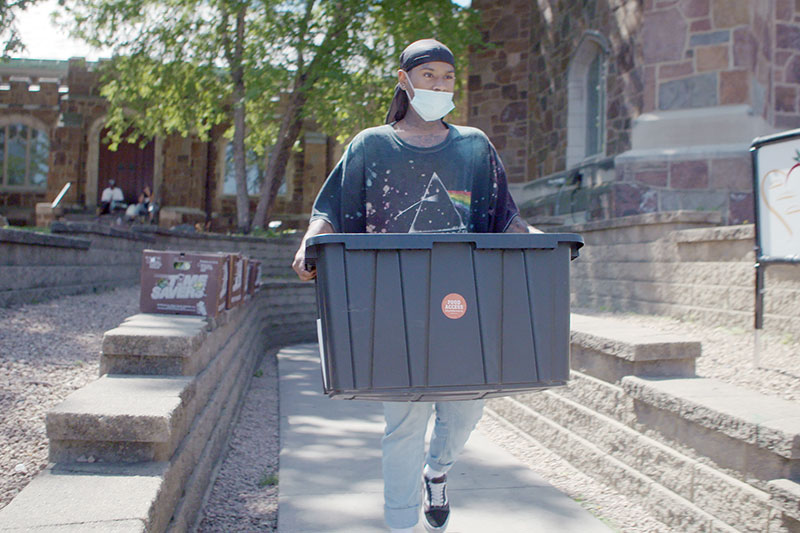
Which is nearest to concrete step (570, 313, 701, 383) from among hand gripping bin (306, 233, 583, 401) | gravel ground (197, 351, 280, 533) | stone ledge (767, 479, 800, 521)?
stone ledge (767, 479, 800, 521)

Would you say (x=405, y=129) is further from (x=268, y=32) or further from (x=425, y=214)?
(x=268, y=32)

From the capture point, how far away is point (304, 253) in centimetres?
239

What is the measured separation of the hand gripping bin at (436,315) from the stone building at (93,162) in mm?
22779

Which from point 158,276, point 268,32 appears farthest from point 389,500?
point 268,32

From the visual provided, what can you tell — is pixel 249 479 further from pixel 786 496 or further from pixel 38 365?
pixel 786 496

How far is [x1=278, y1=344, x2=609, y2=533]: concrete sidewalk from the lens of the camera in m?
3.47

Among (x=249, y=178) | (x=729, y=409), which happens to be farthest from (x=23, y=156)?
(x=729, y=409)

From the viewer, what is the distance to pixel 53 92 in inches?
968

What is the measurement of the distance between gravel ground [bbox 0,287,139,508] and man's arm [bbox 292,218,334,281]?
4.24 feet

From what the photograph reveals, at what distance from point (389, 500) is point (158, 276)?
9.52 feet

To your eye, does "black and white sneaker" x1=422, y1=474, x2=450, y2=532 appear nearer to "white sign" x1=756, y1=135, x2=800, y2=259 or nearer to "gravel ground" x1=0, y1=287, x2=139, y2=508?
"gravel ground" x1=0, y1=287, x2=139, y2=508

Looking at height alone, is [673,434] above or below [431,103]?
below

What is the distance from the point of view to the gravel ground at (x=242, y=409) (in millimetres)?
3352

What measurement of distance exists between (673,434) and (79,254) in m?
6.84
